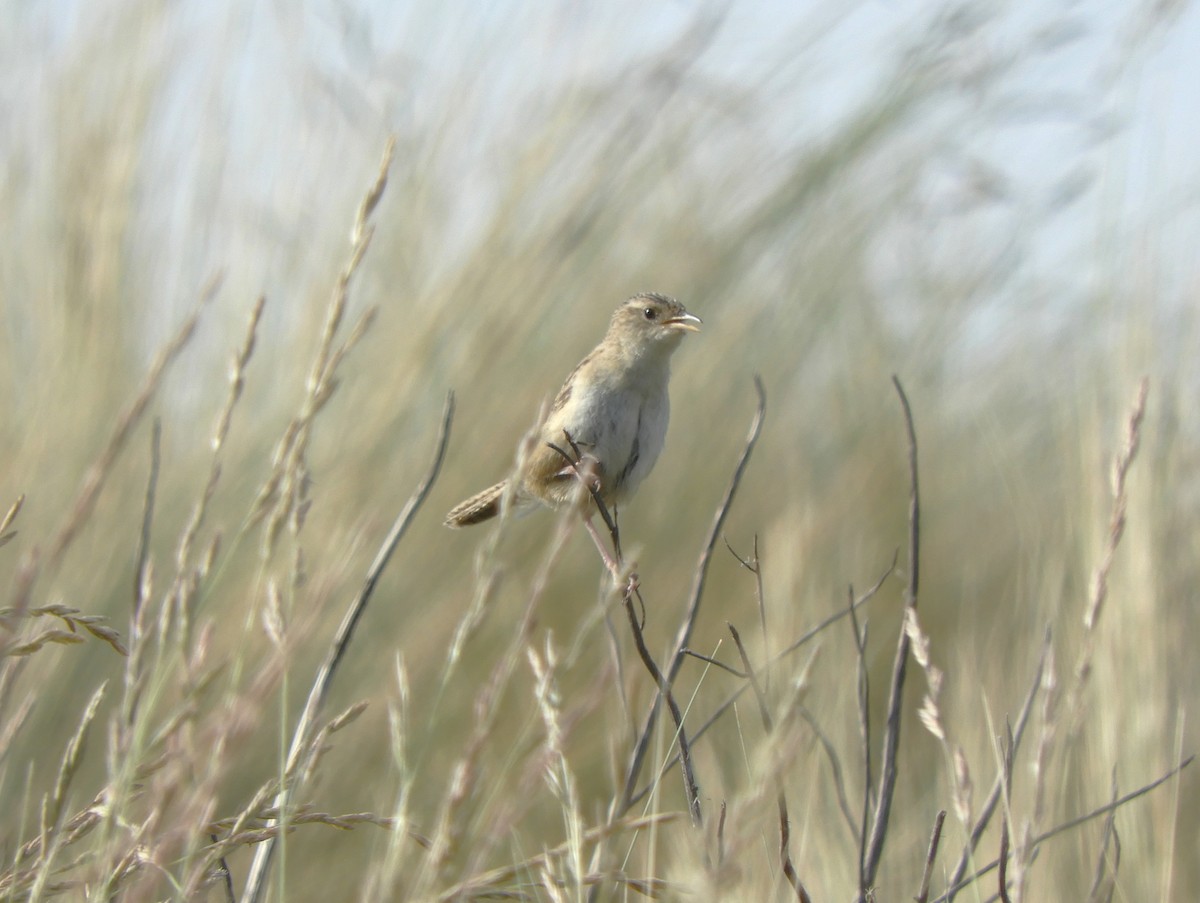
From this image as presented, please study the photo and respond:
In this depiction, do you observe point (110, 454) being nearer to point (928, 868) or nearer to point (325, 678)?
point (325, 678)

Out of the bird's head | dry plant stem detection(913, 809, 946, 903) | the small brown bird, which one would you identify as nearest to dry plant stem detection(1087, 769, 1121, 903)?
dry plant stem detection(913, 809, 946, 903)

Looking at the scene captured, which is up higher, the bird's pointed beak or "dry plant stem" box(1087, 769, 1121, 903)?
the bird's pointed beak

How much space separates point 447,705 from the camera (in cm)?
412

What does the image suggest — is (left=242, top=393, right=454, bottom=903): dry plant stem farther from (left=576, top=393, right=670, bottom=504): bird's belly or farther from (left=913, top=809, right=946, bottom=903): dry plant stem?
(left=576, top=393, right=670, bottom=504): bird's belly

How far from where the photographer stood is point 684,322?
364 centimetres

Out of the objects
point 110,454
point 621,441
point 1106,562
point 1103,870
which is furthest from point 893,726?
point 621,441

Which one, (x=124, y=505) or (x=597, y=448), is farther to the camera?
(x=124, y=505)

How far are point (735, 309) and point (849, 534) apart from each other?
32.2 inches

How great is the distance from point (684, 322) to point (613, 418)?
0.43 metres

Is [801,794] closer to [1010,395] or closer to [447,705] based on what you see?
[447,705]

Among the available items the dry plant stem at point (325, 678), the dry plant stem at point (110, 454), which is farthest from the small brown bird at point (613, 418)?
the dry plant stem at point (110, 454)

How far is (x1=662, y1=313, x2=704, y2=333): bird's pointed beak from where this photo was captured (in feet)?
11.7

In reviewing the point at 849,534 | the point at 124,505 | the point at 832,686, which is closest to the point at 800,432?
the point at 849,534

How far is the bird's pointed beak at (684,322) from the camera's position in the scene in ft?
11.7
